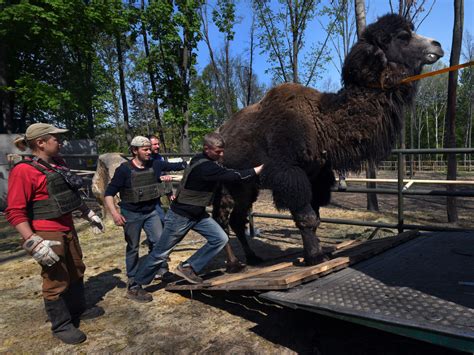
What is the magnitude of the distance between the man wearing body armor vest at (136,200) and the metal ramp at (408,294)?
191 cm

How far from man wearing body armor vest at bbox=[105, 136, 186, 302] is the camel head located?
2.57 meters

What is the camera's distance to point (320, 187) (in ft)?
14.4

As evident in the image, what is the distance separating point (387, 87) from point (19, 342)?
13.8 ft

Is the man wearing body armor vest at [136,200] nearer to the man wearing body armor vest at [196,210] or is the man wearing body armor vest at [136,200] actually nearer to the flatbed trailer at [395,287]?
the man wearing body armor vest at [196,210]

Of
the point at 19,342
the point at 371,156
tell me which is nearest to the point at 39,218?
the point at 19,342

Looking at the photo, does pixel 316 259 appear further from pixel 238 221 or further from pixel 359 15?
pixel 359 15

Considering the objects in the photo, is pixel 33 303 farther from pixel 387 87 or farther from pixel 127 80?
pixel 127 80

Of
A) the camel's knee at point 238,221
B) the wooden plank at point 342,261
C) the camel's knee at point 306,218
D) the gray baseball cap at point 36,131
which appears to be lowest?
the wooden plank at point 342,261

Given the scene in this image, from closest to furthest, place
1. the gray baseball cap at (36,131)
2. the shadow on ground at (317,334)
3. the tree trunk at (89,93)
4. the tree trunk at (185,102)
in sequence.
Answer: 1. the shadow on ground at (317,334)
2. the gray baseball cap at (36,131)
3. the tree trunk at (89,93)
4. the tree trunk at (185,102)

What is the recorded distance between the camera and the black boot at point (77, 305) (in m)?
3.60

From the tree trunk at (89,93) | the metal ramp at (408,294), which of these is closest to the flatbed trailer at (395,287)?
the metal ramp at (408,294)

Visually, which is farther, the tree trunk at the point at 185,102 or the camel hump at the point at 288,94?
the tree trunk at the point at 185,102

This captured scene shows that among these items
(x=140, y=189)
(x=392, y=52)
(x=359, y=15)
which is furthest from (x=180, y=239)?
(x=359, y=15)

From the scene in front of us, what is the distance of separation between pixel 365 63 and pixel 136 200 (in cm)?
285
